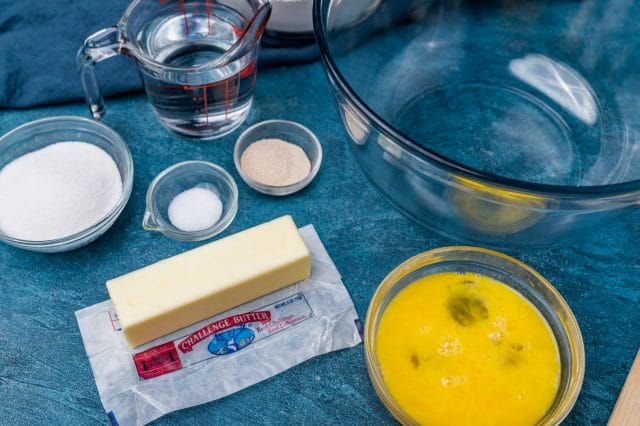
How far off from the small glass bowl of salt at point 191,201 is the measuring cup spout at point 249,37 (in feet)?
0.60

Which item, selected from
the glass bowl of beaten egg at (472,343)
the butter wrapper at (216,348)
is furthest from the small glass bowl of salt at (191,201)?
the glass bowl of beaten egg at (472,343)

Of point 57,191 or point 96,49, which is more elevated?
point 96,49

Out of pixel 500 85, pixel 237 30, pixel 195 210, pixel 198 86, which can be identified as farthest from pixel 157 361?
pixel 500 85

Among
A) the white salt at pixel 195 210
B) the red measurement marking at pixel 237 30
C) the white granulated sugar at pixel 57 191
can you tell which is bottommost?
the white salt at pixel 195 210

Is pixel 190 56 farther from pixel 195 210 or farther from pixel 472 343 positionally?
pixel 472 343

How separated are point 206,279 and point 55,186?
0.29 m

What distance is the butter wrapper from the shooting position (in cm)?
93

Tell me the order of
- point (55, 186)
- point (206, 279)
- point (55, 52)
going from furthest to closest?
point (55, 52) < point (55, 186) < point (206, 279)

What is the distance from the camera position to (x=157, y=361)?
96 centimetres

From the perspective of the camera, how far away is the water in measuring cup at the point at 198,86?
3.50 ft

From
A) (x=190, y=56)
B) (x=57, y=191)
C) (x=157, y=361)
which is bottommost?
(x=157, y=361)

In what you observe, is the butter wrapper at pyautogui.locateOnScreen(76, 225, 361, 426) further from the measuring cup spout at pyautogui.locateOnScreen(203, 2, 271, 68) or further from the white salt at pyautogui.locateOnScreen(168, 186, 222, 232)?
the measuring cup spout at pyautogui.locateOnScreen(203, 2, 271, 68)

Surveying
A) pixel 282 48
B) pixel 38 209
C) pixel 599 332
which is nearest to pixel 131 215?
pixel 38 209

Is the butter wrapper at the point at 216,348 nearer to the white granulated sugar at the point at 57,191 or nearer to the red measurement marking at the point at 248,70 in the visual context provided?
the white granulated sugar at the point at 57,191
